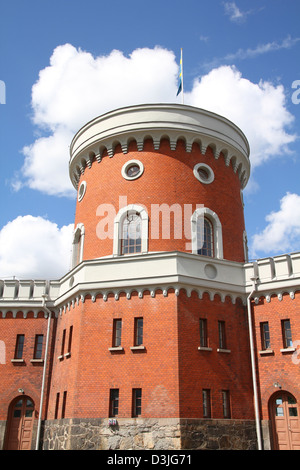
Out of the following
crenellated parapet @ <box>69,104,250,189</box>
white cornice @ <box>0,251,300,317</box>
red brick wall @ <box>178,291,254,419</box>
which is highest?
crenellated parapet @ <box>69,104,250,189</box>

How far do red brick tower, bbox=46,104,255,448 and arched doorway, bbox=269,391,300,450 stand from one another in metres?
1.08

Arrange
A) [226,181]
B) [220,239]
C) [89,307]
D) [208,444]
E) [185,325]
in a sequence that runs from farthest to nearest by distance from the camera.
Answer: [226,181], [220,239], [89,307], [185,325], [208,444]

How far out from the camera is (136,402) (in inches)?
729

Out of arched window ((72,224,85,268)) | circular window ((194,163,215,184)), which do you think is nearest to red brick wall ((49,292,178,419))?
arched window ((72,224,85,268))

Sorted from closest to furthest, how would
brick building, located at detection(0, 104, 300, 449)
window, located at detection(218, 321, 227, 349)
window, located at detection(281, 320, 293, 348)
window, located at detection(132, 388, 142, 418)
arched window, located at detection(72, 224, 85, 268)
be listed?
1. window, located at detection(132, 388, 142, 418)
2. brick building, located at detection(0, 104, 300, 449)
3. window, located at detection(281, 320, 293, 348)
4. window, located at detection(218, 321, 227, 349)
5. arched window, located at detection(72, 224, 85, 268)

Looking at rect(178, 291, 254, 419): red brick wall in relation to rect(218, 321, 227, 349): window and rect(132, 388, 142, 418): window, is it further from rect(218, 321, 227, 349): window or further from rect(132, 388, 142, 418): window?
rect(132, 388, 142, 418): window

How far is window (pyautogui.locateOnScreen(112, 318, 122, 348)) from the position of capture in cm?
1966

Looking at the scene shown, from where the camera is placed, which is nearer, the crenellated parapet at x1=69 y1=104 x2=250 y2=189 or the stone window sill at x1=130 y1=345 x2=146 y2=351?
the stone window sill at x1=130 y1=345 x2=146 y2=351

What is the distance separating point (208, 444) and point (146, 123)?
14.8 meters

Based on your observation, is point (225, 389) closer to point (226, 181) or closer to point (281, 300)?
point (281, 300)

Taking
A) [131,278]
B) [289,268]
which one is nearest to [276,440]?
[289,268]

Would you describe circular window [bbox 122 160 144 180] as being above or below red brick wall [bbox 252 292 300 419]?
above

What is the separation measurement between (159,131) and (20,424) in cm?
1624

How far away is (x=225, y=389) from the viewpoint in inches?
759
